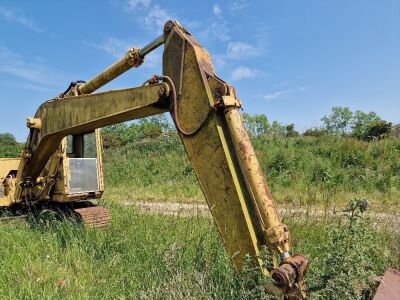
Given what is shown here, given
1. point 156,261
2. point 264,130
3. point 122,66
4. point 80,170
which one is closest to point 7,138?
point 264,130

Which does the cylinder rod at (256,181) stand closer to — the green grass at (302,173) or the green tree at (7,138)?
the green grass at (302,173)

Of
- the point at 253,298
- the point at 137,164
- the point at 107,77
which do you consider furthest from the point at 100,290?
the point at 137,164

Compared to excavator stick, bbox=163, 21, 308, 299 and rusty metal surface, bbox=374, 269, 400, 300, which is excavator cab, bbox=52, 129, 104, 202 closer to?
excavator stick, bbox=163, 21, 308, 299

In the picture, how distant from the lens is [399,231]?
5660 millimetres

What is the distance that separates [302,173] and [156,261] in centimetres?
1176

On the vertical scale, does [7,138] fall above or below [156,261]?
above

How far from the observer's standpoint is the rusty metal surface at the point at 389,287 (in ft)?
10.3

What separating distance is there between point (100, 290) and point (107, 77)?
3.11 meters

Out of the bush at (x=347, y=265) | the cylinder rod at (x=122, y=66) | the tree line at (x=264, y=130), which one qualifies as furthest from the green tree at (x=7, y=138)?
the bush at (x=347, y=265)

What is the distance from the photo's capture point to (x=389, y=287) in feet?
10.9

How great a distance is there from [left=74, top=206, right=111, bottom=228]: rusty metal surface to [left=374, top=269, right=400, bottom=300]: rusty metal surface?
5.16 metres

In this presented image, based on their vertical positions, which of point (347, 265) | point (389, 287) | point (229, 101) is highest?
point (229, 101)

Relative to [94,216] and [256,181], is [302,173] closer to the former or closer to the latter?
[94,216]

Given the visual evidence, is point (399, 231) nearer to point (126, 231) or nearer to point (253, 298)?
point (253, 298)
